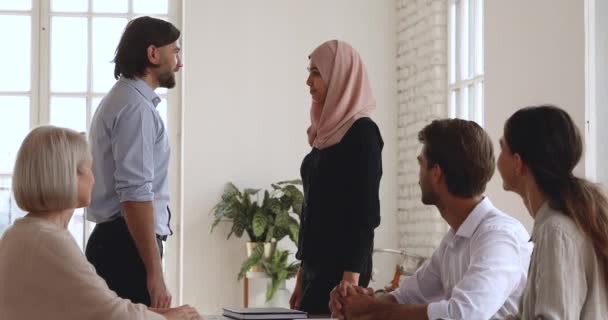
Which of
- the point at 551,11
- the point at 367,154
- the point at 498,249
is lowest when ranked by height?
the point at 498,249

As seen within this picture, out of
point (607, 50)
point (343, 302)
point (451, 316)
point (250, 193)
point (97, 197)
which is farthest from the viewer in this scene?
point (250, 193)

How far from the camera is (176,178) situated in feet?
26.0

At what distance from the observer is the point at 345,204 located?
133 inches

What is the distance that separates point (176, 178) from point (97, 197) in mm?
4755

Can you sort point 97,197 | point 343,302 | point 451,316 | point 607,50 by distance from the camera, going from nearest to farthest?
1. point 451,316
2. point 343,302
3. point 97,197
4. point 607,50

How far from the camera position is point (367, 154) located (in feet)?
11.1

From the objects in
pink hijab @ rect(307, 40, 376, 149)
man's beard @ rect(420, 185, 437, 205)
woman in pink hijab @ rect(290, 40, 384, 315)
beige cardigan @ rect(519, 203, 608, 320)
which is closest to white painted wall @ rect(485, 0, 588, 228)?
pink hijab @ rect(307, 40, 376, 149)

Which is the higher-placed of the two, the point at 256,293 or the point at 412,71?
the point at 412,71

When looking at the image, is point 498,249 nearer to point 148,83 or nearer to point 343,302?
point 343,302

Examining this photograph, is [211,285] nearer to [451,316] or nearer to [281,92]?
[281,92]

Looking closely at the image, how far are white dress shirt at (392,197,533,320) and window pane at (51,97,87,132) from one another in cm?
557

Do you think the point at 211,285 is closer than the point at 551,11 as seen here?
No

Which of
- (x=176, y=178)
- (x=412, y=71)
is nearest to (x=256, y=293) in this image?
(x=176, y=178)

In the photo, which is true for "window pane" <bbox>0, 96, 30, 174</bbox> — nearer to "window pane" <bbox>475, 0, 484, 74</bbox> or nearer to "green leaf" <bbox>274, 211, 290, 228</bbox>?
"green leaf" <bbox>274, 211, 290, 228</bbox>
